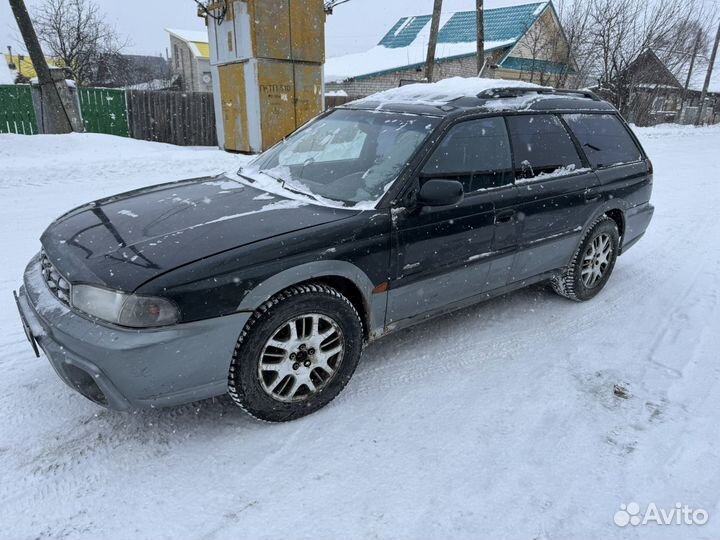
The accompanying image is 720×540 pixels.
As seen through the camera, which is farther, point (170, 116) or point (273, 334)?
point (170, 116)

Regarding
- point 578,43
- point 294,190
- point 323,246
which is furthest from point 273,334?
point 578,43

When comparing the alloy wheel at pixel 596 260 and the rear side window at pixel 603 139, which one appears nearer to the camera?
the rear side window at pixel 603 139

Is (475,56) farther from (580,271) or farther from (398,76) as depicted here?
(580,271)

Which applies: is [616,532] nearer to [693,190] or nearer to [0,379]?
[0,379]

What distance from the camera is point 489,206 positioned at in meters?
3.43

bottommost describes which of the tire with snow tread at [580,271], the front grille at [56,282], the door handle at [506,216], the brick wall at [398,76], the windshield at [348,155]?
the tire with snow tread at [580,271]

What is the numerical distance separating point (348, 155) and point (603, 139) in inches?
95.1

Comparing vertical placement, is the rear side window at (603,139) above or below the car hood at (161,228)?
above

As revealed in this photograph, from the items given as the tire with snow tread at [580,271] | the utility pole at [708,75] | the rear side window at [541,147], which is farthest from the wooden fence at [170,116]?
the utility pole at [708,75]

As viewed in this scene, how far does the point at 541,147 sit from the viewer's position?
152 inches

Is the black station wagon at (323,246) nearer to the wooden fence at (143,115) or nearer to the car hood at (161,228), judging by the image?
the car hood at (161,228)

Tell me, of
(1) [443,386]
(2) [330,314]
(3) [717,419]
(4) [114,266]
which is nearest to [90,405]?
(4) [114,266]

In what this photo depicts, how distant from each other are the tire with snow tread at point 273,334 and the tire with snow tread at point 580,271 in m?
2.23

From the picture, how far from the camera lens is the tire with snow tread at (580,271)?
427 centimetres
